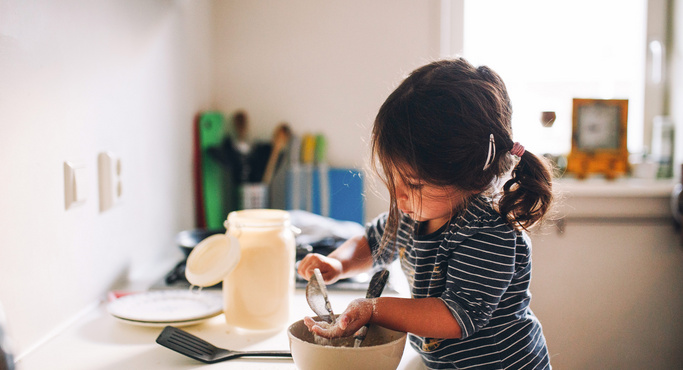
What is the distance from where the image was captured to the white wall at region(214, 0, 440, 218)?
1.88 metres

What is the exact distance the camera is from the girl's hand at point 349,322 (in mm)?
639

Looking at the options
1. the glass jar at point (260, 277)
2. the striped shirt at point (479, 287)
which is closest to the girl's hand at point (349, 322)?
the striped shirt at point (479, 287)

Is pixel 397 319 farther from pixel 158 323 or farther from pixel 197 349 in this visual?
pixel 158 323

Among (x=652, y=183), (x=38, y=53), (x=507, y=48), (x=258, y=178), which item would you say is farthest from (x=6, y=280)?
(x=652, y=183)

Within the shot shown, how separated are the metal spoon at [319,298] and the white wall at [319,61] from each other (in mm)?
1150

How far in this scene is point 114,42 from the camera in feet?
3.59

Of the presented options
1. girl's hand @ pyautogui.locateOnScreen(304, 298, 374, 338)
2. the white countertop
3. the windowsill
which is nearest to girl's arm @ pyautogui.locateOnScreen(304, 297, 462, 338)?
girl's hand @ pyautogui.locateOnScreen(304, 298, 374, 338)

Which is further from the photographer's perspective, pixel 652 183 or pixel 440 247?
pixel 652 183

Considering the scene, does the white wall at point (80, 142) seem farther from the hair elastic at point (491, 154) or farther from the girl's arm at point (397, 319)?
the hair elastic at point (491, 154)

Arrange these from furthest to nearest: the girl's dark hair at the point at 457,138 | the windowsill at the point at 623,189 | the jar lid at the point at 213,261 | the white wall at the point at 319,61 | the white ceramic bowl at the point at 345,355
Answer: the windowsill at the point at 623,189 → the white wall at the point at 319,61 → the jar lid at the point at 213,261 → the girl's dark hair at the point at 457,138 → the white ceramic bowl at the point at 345,355

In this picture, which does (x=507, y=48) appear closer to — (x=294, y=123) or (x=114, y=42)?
(x=294, y=123)

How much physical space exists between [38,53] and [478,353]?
2.50 ft

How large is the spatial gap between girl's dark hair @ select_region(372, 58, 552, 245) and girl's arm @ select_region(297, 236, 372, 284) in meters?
0.17

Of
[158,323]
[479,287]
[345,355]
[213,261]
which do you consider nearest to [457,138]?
[479,287]
